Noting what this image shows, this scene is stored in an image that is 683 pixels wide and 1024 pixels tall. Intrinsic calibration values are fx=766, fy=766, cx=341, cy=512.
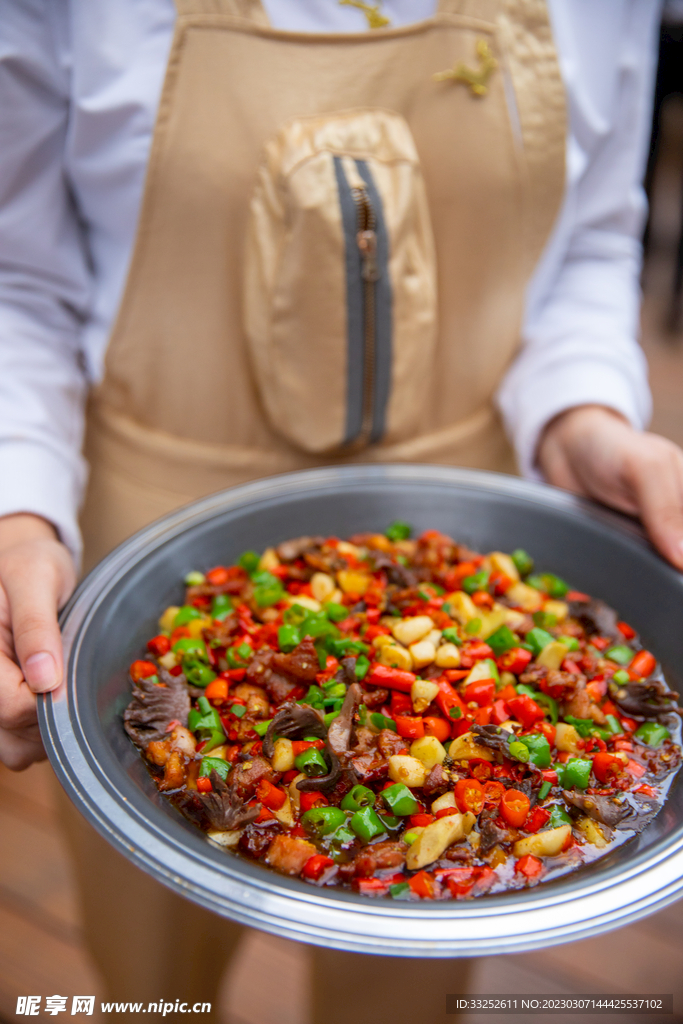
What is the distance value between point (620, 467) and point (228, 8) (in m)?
0.72

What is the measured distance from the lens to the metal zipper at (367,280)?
904mm

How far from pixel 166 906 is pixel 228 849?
29 centimetres

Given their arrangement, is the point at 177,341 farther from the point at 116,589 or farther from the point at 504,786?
the point at 504,786

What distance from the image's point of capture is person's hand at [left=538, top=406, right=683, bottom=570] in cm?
89

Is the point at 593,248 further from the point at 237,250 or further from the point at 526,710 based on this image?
the point at 526,710

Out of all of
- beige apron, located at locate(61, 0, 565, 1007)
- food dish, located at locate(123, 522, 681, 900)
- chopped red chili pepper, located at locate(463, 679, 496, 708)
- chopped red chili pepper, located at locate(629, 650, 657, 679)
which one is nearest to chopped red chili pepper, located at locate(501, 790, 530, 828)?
food dish, located at locate(123, 522, 681, 900)

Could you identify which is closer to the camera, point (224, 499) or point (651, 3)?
point (224, 499)

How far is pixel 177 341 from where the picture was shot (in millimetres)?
1030

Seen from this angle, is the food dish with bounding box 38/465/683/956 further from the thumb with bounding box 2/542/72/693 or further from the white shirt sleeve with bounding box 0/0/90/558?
the white shirt sleeve with bounding box 0/0/90/558

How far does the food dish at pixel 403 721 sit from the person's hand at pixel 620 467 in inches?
4.8

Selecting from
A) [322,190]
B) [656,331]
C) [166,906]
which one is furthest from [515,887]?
[656,331]

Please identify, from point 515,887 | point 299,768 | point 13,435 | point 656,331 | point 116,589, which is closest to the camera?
point 515,887

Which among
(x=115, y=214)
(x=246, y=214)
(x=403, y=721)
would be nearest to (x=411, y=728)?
(x=403, y=721)

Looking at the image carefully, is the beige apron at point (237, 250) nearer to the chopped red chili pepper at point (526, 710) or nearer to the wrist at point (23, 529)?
the wrist at point (23, 529)
